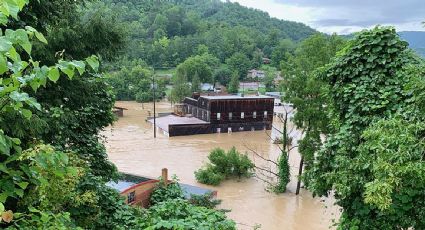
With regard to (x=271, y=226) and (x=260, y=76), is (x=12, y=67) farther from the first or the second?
(x=260, y=76)

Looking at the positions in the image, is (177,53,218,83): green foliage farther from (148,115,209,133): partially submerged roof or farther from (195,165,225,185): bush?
(195,165,225,185): bush

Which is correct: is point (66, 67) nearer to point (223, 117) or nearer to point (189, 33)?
point (223, 117)

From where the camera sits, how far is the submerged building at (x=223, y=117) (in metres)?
33.3

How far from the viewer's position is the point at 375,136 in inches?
208

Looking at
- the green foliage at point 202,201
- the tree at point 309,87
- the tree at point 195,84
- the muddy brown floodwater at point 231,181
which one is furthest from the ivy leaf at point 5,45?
the tree at point 195,84

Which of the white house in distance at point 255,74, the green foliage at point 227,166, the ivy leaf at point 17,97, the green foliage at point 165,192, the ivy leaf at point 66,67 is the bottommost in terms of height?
the green foliage at point 227,166

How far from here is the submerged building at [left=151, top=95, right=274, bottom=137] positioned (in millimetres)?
33281

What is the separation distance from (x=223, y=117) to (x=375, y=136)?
29.5m

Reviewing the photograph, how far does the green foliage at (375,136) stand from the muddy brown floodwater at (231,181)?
8.11 ft

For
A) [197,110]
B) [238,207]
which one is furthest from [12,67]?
[197,110]

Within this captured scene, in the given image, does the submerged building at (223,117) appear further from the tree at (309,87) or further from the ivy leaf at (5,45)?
the ivy leaf at (5,45)

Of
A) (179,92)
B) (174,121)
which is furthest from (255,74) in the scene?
(174,121)

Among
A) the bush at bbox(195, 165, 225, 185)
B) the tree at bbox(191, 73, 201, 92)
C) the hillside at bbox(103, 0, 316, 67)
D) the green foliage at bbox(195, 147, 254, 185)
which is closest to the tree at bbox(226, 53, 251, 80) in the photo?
the hillside at bbox(103, 0, 316, 67)

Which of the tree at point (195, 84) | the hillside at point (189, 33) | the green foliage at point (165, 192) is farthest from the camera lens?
the hillside at point (189, 33)
